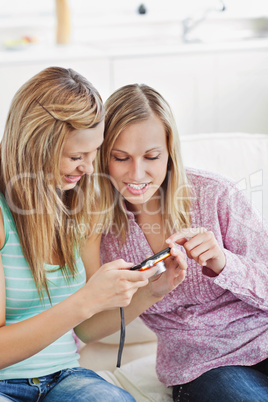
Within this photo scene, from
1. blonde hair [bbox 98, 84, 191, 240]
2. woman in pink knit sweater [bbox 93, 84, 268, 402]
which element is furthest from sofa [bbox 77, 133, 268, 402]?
blonde hair [bbox 98, 84, 191, 240]

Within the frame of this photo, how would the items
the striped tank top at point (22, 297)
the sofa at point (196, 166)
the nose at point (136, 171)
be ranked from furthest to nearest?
the sofa at point (196, 166), the nose at point (136, 171), the striped tank top at point (22, 297)

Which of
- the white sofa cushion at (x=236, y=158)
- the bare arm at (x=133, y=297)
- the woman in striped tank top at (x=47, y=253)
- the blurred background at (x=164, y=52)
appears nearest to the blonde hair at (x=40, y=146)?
the woman in striped tank top at (x=47, y=253)

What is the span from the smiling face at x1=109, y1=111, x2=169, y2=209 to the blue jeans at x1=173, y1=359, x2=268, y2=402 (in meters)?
0.44

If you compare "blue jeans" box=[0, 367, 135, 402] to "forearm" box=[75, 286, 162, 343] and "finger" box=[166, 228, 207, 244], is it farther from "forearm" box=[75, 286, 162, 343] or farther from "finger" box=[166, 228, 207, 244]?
"finger" box=[166, 228, 207, 244]

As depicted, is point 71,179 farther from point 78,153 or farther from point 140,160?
point 140,160

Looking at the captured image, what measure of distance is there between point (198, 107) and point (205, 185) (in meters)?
1.80

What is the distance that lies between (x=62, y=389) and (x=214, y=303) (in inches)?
17.1

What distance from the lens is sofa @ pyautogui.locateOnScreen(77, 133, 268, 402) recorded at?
1451mm

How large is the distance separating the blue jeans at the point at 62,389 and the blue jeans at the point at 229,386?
7.3 inches

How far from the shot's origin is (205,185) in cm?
134

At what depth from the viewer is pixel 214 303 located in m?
1.34

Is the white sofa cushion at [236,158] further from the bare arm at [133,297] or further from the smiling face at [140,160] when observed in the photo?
the bare arm at [133,297]

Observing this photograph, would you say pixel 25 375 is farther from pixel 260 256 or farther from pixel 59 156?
pixel 260 256

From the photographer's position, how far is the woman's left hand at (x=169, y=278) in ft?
3.86
